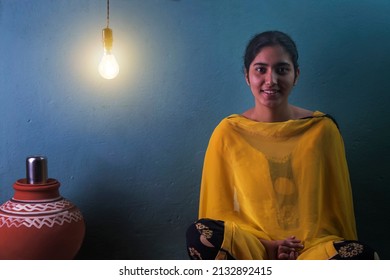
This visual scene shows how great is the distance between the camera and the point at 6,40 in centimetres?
175

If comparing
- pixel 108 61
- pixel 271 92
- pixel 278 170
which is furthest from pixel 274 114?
pixel 108 61

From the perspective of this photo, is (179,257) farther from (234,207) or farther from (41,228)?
(41,228)

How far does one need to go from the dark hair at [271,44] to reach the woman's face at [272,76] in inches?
0.7

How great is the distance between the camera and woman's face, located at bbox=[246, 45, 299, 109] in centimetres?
151

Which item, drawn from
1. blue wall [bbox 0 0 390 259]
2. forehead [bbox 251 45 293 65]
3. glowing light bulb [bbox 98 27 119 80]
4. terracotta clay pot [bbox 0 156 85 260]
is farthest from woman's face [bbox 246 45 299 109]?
terracotta clay pot [bbox 0 156 85 260]

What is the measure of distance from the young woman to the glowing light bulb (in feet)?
1.51

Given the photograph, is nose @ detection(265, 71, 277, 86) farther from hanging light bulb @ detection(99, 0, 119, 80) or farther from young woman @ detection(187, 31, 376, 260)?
hanging light bulb @ detection(99, 0, 119, 80)

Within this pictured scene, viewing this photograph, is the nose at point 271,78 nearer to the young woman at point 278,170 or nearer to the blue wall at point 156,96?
the young woman at point 278,170

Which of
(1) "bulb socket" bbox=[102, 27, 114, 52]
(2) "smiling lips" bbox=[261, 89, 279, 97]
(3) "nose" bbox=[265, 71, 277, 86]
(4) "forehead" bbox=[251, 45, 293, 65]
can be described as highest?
(1) "bulb socket" bbox=[102, 27, 114, 52]

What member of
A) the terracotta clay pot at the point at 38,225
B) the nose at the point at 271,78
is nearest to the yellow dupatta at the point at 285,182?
the nose at the point at 271,78

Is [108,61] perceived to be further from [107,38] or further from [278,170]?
[278,170]

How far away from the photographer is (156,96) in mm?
1757

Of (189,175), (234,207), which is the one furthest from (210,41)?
(234,207)

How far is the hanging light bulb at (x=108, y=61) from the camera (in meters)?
1.66
